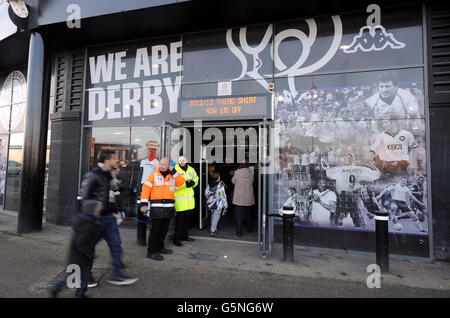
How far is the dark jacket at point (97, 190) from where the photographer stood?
3.36 metres

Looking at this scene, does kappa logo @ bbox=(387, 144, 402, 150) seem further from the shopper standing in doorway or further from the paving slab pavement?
the shopper standing in doorway

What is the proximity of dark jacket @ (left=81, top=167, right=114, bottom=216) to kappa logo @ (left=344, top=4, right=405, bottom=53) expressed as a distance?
18.4 feet

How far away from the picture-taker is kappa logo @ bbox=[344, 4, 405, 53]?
18.4 feet

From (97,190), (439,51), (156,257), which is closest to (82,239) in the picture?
(97,190)

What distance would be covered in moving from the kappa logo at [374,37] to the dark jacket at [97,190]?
18.4 feet

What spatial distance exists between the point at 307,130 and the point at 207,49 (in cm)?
330

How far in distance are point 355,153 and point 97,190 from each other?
4951 millimetres

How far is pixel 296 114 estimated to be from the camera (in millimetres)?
6020

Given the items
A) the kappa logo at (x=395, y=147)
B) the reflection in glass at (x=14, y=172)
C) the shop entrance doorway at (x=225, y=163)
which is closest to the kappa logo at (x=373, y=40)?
the kappa logo at (x=395, y=147)

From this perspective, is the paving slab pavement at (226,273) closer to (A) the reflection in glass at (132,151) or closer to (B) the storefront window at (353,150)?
(B) the storefront window at (353,150)

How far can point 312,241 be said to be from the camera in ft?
18.9

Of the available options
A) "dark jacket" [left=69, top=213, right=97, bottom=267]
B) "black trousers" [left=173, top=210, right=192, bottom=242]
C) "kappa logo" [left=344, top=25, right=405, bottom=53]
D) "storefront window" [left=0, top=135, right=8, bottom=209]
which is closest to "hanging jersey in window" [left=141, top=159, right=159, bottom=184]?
"black trousers" [left=173, top=210, right=192, bottom=242]
